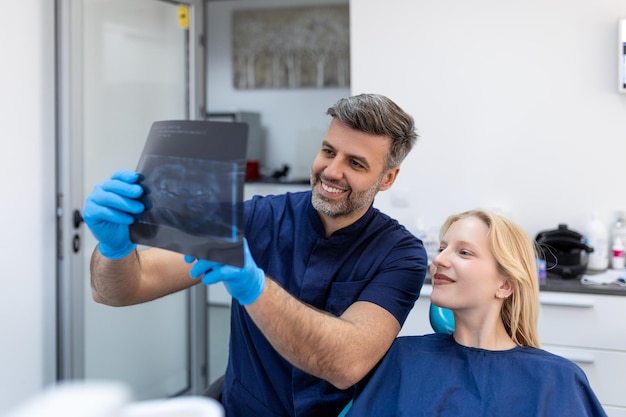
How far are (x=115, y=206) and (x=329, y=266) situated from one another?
2.01 ft

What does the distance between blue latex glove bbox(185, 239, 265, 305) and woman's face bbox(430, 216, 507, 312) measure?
570mm

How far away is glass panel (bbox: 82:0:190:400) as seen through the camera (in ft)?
9.69

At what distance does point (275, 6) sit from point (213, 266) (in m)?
5.16

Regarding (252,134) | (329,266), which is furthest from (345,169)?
(252,134)

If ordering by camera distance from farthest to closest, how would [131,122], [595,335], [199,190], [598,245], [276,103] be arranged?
[276,103], [131,122], [598,245], [595,335], [199,190]

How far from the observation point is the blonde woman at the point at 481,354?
1602 millimetres

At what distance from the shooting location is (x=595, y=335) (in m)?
2.64

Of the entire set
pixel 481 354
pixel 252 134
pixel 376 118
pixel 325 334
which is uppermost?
pixel 252 134

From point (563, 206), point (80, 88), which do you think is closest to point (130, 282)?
point (80, 88)

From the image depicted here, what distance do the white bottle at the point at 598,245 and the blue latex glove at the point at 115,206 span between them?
212 centimetres

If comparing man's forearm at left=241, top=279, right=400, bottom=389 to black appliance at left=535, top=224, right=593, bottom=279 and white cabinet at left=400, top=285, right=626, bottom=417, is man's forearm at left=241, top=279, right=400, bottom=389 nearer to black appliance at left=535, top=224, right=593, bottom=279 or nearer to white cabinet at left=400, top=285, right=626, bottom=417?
white cabinet at left=400, top=285, right=626, bottom=417

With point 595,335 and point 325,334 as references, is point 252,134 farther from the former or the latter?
point 325,334

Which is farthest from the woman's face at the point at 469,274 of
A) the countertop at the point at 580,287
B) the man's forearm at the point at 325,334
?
the countertop at the point at 580,287

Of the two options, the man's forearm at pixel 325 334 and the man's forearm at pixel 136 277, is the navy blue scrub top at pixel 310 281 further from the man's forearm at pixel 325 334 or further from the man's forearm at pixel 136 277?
the man's forearm at pixel 136 277
